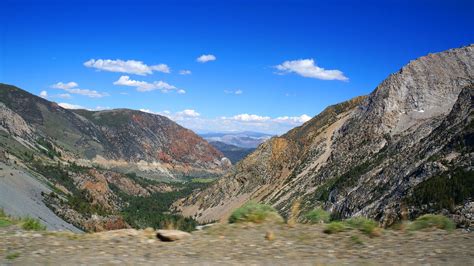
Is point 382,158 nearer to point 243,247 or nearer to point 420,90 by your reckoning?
point 420,90

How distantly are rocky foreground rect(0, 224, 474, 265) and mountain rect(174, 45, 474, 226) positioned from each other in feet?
41.7

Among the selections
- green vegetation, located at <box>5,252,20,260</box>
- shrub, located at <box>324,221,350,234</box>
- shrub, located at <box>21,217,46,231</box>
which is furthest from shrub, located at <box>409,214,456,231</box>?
shrub, located at <box>21,217,46,231</box>

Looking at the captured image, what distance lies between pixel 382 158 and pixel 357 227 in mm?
75864

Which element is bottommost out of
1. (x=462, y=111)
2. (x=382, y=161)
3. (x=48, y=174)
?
(x=48, y=174)

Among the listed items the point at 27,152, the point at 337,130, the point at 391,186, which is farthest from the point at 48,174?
the point at 391,186

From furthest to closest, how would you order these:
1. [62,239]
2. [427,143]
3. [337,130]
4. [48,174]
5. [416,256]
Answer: [48,174] < [337,130] < [427,143] < [62,239] < [416,256]

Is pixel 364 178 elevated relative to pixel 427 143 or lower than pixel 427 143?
lower

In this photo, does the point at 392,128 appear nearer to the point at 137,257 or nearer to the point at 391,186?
the point at 391,186

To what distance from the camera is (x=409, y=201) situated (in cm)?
4784

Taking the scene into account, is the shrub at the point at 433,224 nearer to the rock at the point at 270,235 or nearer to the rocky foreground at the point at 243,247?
the rocky foreground at the point at 243,247

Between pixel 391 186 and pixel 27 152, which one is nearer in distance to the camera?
pixel 391 186

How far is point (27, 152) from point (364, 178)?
141 meters

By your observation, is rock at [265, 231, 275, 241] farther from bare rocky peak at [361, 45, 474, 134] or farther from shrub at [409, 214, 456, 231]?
bare rocky peak at [361, 45, 474, 134]

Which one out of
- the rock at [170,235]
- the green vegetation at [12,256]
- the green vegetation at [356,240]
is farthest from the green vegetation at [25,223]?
the green vegetation at [356,240]
